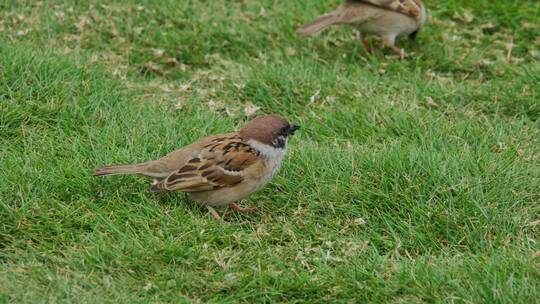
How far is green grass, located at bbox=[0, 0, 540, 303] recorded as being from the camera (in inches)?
165

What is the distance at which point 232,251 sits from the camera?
14.7 feet

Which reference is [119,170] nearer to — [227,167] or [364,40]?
[227,167]

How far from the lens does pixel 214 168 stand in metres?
4.91

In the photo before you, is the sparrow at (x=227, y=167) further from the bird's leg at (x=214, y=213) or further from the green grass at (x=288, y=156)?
the green grass at (x=288, y=156)

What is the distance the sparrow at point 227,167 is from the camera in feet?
15.9

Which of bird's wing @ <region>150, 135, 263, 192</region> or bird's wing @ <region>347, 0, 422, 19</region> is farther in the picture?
bird's wing @ <region>347, 0, 422, 19</region>

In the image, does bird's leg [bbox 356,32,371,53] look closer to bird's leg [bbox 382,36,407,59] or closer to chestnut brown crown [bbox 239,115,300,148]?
bird's leg [bbox 382,36,407,59]

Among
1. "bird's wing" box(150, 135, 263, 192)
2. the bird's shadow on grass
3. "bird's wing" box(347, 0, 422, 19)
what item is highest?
"bird's wing" box(347, 0, 422, 19)

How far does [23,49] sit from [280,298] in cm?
322

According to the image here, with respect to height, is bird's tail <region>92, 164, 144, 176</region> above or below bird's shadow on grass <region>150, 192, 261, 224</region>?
above

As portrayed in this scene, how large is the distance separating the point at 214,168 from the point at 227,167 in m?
0.08

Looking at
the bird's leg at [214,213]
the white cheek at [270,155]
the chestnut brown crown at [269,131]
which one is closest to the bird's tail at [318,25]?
the chestnut brown crown at [269,131]

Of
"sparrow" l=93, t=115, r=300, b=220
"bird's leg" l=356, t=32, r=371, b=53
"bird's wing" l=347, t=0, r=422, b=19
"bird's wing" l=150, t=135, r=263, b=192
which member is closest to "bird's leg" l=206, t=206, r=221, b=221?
"sparrow" l=93, t=115, r=300, b=220

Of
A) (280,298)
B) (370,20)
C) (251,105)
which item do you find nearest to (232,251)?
(280,298)
